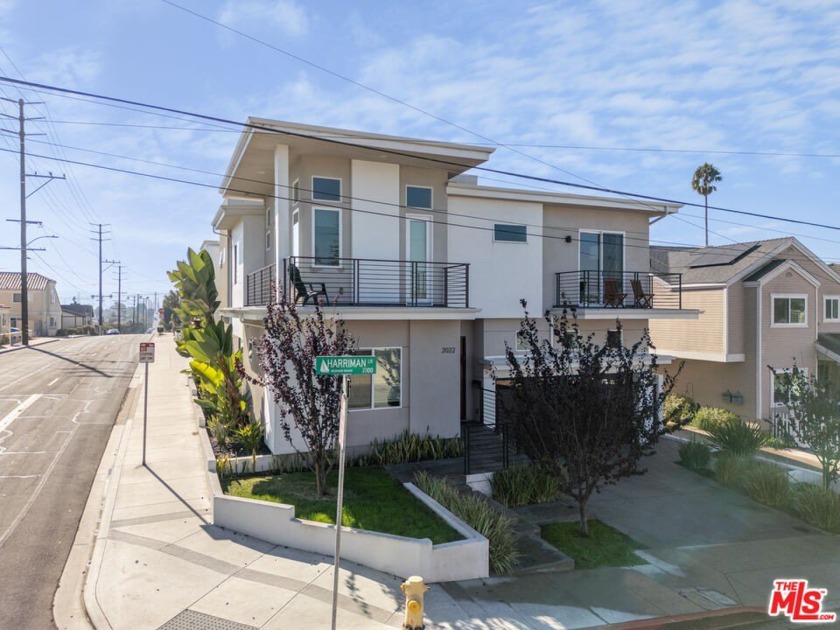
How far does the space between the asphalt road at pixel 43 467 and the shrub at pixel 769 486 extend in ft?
42.2

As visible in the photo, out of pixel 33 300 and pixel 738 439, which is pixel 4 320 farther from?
pixel 738 439

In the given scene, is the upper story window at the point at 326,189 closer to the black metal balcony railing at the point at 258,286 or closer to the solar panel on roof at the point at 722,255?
the black metal balcony railing at the point at 258,286

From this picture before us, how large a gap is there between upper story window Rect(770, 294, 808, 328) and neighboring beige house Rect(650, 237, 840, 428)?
45 millimetres

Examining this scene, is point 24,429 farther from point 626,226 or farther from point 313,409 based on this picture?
point 626,226

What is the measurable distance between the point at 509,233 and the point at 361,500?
358 inches

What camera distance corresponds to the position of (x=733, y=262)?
86.8 feet

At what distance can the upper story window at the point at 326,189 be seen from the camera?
44.8ft

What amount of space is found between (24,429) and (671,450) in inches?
735

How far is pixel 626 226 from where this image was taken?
18.4 metres

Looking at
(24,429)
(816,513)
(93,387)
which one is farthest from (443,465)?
(93,387)

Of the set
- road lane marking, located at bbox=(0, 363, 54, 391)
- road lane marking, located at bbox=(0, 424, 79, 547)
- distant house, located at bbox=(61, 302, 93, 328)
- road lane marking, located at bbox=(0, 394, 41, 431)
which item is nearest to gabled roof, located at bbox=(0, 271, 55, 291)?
distant house, located at bbox=(61, 302, 93, 328)

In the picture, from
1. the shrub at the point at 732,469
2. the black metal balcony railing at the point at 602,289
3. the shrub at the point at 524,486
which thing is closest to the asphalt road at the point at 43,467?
the shrub at the point at 524,486

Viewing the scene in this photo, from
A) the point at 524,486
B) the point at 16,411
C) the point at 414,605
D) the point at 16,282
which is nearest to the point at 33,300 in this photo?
the point at 16,282

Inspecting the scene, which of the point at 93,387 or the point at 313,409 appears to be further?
the point at 93,387
